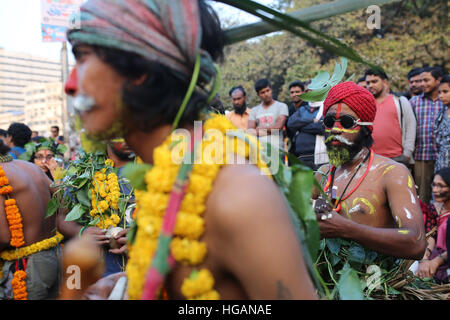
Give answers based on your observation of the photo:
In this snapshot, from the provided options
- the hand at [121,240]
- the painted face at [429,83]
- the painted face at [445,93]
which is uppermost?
the painted face at [429,83]

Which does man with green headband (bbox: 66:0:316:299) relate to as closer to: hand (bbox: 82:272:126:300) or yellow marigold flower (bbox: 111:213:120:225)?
Answer: hand (bbox: 82:272:126:300)

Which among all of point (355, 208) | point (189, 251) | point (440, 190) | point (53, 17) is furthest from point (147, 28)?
point (53, 17)

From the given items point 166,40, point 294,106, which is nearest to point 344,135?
point 166,40

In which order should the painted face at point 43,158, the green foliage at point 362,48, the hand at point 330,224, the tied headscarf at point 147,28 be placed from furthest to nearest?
1. the green foliage at point 362,48
2. the painted face at point 43,158
3. the hand at point 330,224
4. the tied headscarf at point 147,28

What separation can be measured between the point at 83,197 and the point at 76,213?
0.46ft

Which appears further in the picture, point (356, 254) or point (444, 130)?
point (444, 130)

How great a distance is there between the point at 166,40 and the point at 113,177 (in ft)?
7.23

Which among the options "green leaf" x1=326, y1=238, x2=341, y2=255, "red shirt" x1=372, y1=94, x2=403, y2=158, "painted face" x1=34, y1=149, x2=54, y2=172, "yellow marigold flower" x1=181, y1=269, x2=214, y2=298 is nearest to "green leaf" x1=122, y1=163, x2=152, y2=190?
"yellow marigold flower" x1=181, y1=269, x2=214, y2=298

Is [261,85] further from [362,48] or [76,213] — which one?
[362,48]

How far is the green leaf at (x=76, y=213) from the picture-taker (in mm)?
3359

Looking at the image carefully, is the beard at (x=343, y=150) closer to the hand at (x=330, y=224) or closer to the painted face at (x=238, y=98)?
the hand at (x=330, y=224)

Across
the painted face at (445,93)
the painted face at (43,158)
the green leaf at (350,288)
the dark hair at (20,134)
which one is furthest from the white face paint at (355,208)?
the dark hair at (20,134)

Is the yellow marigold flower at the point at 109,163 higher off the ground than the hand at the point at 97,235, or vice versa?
the yellow marigold flower at the point at 109,163

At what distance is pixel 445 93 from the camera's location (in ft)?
20.7
